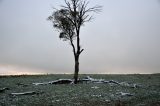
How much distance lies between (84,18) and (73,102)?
79.4ft

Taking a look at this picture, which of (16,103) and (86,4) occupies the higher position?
(86,4)

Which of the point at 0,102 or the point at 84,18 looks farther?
the point at 84,18

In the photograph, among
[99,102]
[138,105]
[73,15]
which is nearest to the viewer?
[138,105]

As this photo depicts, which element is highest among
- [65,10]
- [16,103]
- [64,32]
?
[65,10]

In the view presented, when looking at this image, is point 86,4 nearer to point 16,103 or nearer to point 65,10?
point 65,10

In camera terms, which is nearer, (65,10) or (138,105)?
(138,105)

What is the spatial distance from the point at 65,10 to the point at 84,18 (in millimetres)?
3282

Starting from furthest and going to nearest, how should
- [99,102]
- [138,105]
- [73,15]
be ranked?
1. [73,15]
2. [99,102]
3. [138,105]

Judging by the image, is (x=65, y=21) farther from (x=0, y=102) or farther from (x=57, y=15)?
(x=0, y=102)

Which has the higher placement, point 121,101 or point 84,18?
point 84,18

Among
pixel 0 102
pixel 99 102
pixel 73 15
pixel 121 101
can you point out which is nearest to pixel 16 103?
pixel 0 102

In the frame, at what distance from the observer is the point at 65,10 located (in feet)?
159

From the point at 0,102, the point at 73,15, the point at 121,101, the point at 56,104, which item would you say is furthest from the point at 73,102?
the point at 73,15

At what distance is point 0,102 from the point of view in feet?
87.4
